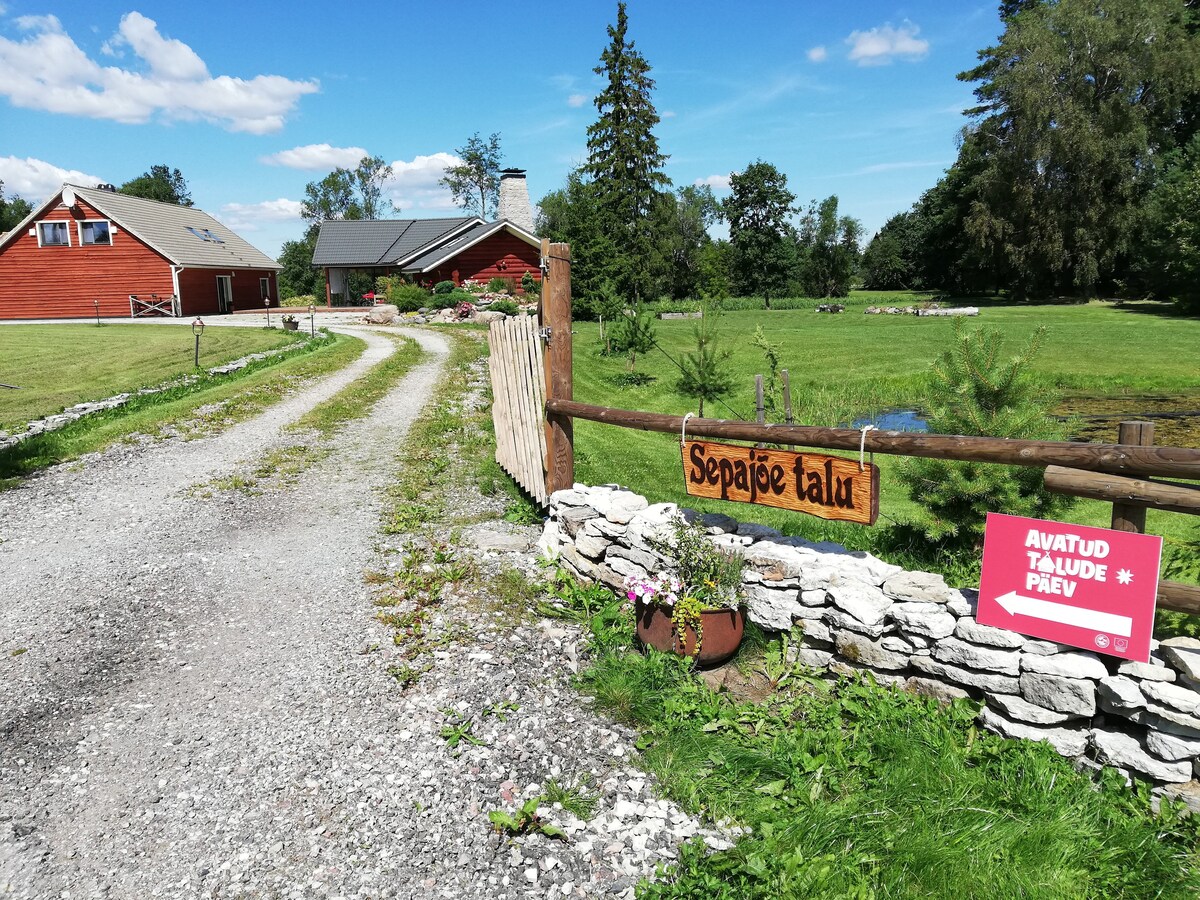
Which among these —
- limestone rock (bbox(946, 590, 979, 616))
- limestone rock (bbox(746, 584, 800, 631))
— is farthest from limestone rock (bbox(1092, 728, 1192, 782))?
limestone rock (bbox(746, 584, 800, 631))

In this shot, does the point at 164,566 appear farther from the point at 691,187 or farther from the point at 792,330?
the point at 691,187

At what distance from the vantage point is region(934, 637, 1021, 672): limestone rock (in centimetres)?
415

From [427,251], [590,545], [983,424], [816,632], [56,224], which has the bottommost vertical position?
[816,632]

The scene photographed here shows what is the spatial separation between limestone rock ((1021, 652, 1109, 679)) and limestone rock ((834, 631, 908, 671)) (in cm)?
68

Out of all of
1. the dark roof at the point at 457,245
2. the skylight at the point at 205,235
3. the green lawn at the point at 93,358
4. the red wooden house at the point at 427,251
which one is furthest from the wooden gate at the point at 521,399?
the skylight at the point at 205,235

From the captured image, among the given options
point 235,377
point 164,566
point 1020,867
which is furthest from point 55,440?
point 1020,867

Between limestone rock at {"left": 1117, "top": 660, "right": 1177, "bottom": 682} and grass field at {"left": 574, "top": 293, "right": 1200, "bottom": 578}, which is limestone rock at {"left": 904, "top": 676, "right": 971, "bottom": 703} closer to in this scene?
limestone rock at {"left": 1117, "top": 660, "right": 1177, "bottom": 682}

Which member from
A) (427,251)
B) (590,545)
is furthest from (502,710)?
(427,251)

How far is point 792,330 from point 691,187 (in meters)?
73.5

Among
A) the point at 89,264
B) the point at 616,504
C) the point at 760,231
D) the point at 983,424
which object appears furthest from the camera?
the point at 760,231

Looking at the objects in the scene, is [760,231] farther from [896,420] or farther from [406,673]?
[406,673]

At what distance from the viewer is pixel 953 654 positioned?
4.34m

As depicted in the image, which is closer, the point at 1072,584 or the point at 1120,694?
the point at 1120,694

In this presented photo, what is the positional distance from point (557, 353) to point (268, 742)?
13.3 ft
